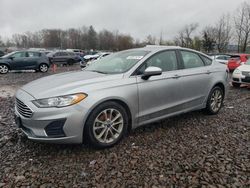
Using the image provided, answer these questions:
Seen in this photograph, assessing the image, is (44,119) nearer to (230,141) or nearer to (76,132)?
(76,132)

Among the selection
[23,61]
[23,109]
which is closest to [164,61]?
[23,109]

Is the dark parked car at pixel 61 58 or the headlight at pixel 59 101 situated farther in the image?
the dark parked car at pixel 61 58

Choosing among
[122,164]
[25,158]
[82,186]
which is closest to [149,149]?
[122,164]

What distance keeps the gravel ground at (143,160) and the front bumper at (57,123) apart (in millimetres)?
335

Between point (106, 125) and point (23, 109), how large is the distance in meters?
1.15

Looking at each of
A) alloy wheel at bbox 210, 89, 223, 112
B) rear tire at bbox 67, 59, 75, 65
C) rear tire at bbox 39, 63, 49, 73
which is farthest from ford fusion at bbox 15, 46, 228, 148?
rear tire at bbox 67, 59, 75, 65

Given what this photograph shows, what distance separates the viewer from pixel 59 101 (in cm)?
257

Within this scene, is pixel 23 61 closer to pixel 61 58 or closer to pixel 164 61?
pixel 61 58

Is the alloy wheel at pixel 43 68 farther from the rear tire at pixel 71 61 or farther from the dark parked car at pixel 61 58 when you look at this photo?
the rear tire at pixel 71 61

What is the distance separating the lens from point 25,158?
9.01 feet

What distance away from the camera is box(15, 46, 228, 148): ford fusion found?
2.57 metres

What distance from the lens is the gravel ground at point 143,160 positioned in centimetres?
231

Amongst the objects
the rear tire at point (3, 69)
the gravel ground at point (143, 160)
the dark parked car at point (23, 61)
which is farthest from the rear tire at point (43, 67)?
the gravel ground at point (143, 160)

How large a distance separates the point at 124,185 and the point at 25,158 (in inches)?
57.0
